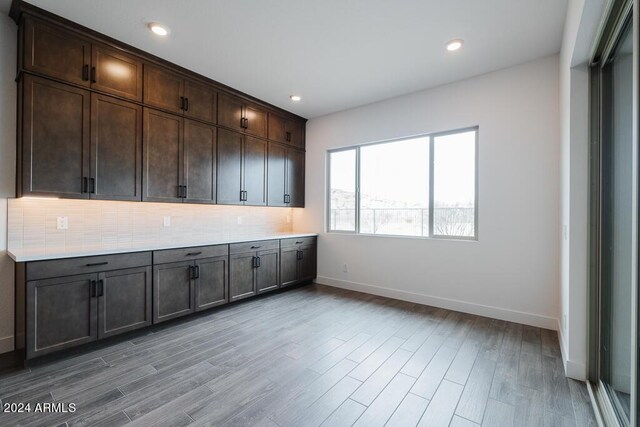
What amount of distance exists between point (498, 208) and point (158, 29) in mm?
3952

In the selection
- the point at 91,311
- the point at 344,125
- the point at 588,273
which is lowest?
the point at 91,311

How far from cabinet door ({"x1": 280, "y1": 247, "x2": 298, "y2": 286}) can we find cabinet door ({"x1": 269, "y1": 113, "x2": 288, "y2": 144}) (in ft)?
5.91

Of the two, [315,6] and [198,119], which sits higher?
[315,6]

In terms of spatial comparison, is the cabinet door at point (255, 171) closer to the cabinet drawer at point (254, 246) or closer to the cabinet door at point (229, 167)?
the cabinet door at point (229, 167)

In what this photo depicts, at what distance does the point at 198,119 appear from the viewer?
3555 mm

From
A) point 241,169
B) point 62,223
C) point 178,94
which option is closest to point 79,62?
point 178,94

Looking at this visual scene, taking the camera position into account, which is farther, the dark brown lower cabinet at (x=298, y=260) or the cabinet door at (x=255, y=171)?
the dark brown lower cabinet at (x=298, y=260)

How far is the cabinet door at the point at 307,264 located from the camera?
4703 mm

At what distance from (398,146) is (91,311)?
4.05 meters

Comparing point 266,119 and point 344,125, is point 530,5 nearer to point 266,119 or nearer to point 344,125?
point 344,125

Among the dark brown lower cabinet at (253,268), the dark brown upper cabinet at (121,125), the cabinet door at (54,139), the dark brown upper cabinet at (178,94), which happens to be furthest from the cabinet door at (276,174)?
the cabinet door at (54,139)

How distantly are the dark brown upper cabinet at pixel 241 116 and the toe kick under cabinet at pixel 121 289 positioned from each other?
5.41 ft

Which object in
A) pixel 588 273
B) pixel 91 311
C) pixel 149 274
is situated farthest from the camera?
pixel 149 274

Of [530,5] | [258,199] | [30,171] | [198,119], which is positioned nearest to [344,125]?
[258,199]
